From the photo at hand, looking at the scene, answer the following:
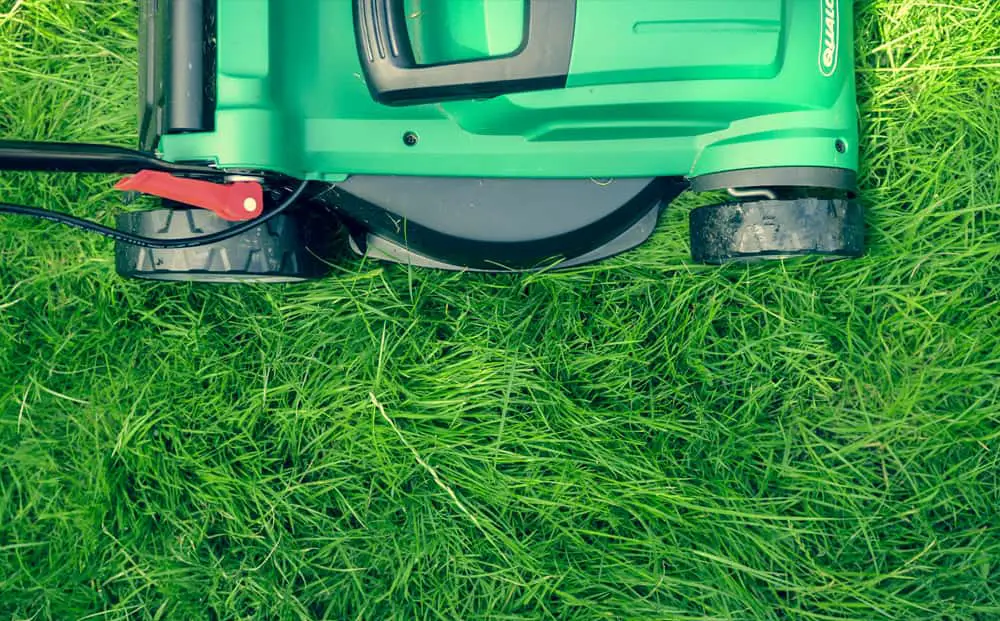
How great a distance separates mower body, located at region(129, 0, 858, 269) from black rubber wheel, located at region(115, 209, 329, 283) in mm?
127

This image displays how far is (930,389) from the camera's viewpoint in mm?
1631

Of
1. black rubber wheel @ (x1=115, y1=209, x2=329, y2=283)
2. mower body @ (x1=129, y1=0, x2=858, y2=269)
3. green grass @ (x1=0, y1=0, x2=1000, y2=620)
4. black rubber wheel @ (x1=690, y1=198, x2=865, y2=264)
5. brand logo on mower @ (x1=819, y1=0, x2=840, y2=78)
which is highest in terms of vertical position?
brand logo on mower @ (x1=819, y1=0, x2=840, y2=78)

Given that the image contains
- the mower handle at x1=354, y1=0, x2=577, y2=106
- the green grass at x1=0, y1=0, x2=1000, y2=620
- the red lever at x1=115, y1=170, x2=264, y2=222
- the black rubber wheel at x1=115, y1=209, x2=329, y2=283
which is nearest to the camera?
the mower handle at x1=354, y1=0, x2=577, y2=106

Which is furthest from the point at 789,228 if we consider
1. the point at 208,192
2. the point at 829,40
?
the point at 208,192

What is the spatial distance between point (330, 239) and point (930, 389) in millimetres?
1393

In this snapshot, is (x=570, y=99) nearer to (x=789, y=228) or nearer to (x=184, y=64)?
(x=789, y=228)

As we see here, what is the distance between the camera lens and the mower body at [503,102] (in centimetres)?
128

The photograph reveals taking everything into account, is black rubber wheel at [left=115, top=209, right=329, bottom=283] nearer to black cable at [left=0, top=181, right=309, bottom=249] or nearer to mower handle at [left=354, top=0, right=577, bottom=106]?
black cable at [left=0, top=181, right=309, bottom=249]

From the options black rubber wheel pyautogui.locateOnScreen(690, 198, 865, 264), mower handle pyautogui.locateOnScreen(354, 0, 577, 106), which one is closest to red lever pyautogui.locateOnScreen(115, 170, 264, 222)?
mower handle pyautogui.locateOnScreen(354, 0, 577, 106)

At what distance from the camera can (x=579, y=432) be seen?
164cm

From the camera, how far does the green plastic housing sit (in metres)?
1.29

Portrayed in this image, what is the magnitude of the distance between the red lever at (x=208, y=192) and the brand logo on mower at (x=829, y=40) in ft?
3.56

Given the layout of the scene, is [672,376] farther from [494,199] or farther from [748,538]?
[494,199]

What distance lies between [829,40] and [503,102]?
62 cm
